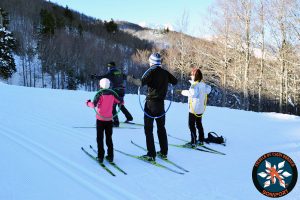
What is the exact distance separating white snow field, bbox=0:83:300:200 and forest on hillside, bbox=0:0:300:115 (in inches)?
562

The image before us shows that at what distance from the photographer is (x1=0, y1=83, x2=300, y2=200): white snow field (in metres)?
4.02

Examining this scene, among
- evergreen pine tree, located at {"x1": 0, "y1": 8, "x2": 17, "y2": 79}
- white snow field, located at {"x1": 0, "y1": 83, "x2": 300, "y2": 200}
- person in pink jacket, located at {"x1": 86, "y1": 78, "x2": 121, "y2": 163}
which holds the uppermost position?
evergreen pine tree, located at {"x1": 0, "y1": 8, "x2": 17, "y2": 79}

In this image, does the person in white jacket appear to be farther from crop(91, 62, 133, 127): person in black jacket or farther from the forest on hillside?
the forest on hillside

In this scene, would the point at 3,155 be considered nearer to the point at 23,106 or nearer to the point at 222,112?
the point at 23,106

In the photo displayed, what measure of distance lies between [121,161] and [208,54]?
2348 cm

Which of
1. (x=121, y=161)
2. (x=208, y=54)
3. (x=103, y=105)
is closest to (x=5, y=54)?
(x=208, y=54)

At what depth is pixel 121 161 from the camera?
5.38 metres

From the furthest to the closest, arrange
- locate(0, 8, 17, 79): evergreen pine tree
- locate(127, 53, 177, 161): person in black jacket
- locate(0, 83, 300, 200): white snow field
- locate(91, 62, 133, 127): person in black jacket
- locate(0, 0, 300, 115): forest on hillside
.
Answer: locate(0, 8, 17, 79): evergreen pine tree, locate(0, 0, 300, 115): forest on hillside, locate(91, 62, 133, 127): person in black jacket, locate(127, 53, 177, 161): person in black jacket, locate(0, 83, 300, 200): white snow field

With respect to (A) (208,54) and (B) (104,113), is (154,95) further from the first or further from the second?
(A) (208,54)

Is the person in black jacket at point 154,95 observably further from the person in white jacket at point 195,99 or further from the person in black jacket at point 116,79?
the person in black jacket at point 116,79

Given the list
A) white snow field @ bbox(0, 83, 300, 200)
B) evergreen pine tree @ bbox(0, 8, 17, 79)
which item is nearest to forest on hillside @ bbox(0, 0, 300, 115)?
evergreen pine tree @ bbox(0, 8, 17, 79)

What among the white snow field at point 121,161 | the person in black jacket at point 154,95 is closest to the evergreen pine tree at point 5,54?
the white snow field at point 121,161

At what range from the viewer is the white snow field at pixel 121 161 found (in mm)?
4023

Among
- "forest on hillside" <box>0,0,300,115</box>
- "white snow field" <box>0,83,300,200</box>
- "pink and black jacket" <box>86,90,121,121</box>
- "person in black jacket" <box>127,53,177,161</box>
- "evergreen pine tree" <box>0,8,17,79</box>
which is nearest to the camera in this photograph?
"white snow field" <box>0,83,300,200</box>
